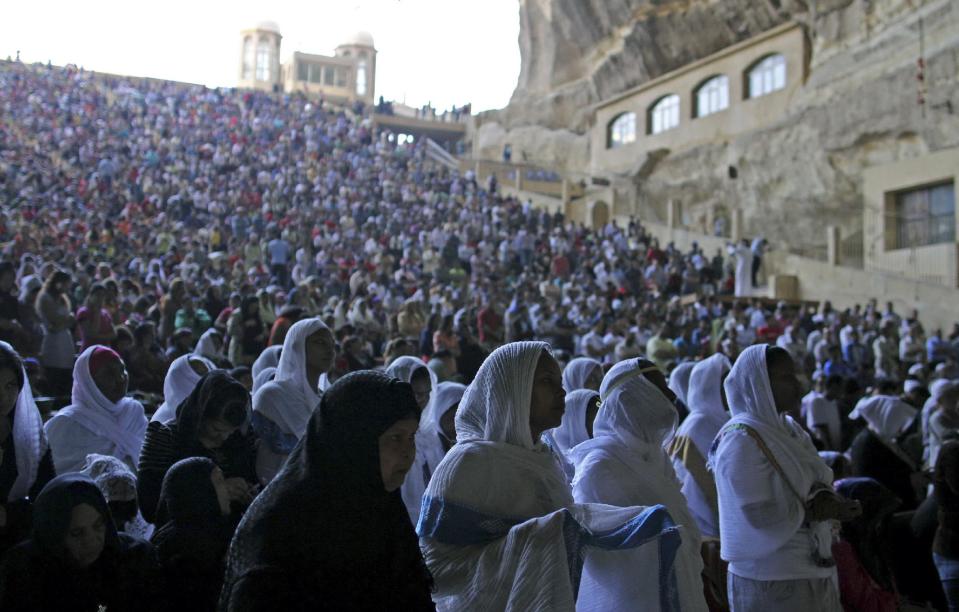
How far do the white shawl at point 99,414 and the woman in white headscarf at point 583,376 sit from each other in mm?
2737

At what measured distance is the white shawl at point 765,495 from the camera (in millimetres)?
3898

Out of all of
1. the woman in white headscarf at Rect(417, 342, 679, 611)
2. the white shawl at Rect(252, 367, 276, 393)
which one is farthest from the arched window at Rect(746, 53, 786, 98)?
the woman in white headscarf at Rect(417, 342, 679, 611)

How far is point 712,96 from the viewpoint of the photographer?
109 feet

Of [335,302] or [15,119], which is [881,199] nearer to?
Result: [335,302]

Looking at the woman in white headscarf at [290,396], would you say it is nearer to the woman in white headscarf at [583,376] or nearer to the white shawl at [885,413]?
the woman in white headscarf at [583,376]

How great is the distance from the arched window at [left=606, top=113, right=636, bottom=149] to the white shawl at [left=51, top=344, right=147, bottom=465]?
33.8m

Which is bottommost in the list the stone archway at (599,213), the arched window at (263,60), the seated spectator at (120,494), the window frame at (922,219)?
the seated spectator at (120,494)

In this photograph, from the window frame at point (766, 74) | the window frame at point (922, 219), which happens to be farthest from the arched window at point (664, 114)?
the window frame at point (922, 219)

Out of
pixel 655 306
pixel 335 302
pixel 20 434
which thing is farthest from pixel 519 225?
pixel 20 434

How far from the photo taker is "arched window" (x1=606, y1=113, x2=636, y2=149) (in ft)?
124

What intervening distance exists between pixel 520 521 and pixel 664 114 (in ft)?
113

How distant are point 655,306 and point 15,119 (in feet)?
75.6

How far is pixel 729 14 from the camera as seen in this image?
32.1 meters

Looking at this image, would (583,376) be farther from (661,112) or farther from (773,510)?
(661,112)
